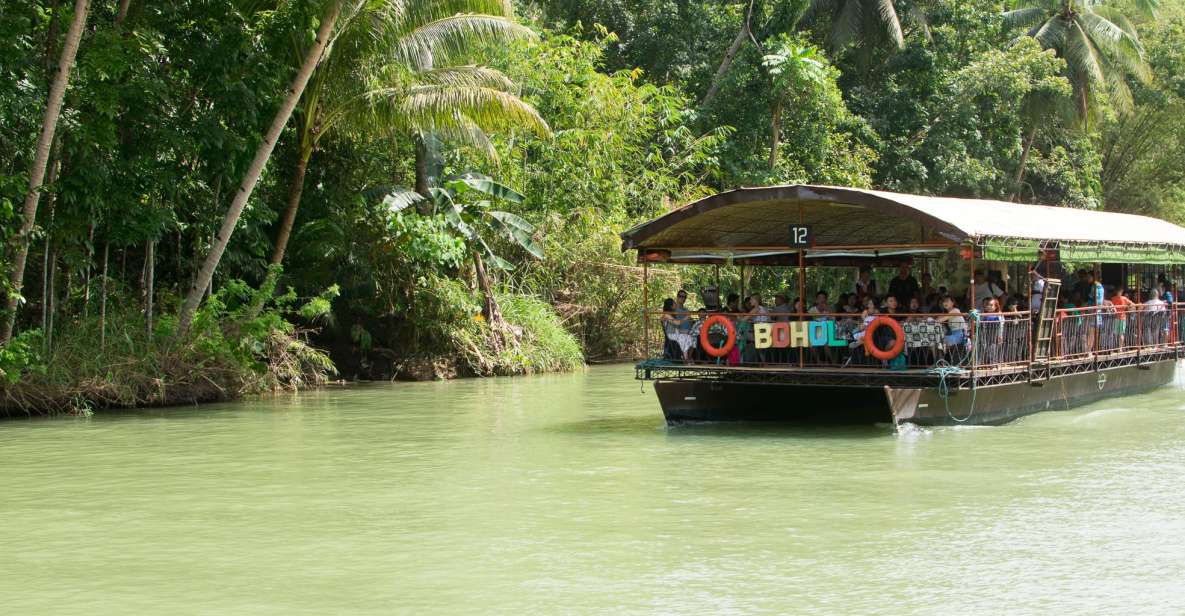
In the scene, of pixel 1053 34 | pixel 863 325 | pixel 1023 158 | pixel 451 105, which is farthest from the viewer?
pixel 1023 158

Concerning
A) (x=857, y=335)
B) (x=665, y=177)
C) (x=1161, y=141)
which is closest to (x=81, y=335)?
(x=857, y=335)

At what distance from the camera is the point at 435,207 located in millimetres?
23047

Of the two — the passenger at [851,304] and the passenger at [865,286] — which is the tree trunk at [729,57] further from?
the passenger at [851,304]

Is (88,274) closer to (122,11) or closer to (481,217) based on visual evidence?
(122,11)

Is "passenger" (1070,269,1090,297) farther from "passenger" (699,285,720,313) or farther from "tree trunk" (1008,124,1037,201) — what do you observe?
"tree trunk" (1008,124,1037,201)

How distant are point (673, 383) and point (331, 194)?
9310mm

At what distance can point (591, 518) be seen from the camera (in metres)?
9.88

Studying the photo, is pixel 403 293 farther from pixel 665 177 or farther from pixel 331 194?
pixel 665 177

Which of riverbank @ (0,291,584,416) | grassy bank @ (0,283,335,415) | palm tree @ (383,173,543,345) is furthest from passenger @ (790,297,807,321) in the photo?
Result: palm tree @ (383,173,543,345)

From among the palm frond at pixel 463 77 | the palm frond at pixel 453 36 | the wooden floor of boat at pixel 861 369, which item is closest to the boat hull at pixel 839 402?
the wooden floor of boat at pixel 861 369

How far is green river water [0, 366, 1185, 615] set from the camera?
299 inches

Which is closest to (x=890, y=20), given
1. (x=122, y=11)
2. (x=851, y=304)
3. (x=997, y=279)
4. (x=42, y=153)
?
(x=997, y=279)

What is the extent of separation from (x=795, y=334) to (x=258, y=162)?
314 inches

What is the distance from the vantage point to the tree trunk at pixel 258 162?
691 inches
